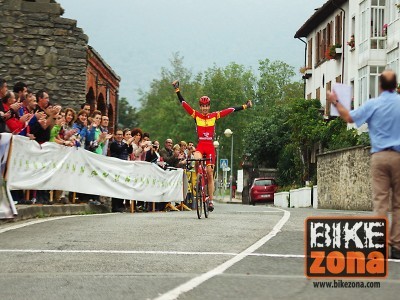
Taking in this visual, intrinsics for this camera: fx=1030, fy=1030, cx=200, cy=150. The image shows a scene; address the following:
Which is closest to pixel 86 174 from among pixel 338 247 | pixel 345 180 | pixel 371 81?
pixel 338 247

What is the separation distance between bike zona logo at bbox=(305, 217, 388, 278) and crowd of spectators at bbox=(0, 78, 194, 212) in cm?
951

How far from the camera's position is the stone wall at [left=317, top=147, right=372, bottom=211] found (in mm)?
39625

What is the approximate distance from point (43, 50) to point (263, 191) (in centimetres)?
3889

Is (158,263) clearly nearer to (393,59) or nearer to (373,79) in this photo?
(393,59)

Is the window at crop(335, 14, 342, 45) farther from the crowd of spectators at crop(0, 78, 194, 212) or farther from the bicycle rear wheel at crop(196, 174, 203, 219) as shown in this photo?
the bicycle rear wheel at crop(196, 174, 203, 219)

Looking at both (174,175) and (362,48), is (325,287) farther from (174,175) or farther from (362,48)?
(362,48)

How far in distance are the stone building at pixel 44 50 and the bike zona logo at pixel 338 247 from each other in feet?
77.9

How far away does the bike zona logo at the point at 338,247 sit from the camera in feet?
27.6

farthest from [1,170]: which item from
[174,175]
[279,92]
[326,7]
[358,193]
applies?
[279,92]

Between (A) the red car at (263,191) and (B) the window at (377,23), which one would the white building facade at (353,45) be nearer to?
(B) the window at (377,23)

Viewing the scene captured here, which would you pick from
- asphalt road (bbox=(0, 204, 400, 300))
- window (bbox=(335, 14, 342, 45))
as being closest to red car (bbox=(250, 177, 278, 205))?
window (bbox=(335, 14, 342, 45))

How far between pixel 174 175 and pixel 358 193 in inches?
520

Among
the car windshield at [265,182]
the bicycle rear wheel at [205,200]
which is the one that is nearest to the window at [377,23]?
the car windshield at [265,182]

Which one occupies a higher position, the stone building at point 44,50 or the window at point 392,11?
the window at point 392,11
